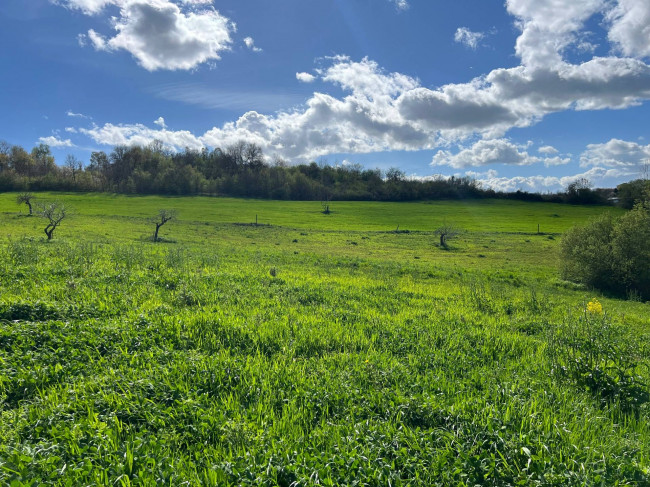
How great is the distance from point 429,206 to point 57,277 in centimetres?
10183

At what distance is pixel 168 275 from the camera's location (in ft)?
36.4

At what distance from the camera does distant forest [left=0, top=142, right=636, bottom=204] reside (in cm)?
10806

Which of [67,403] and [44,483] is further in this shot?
[67,403]

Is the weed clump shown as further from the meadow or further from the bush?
the bush

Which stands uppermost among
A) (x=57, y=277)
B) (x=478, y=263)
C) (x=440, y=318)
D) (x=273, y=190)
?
(x=273, y=190)

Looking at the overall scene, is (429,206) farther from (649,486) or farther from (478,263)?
(649,486)

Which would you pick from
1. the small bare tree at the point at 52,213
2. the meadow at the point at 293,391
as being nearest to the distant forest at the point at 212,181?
the small bare tree at the point at 52,213

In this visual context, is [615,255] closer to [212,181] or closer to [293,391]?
[293,391]

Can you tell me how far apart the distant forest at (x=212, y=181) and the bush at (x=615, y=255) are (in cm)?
9274

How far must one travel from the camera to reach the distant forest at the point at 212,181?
10806 centimetres

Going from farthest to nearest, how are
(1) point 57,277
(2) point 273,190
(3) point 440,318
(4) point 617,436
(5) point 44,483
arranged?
(2) point 273,190, (1) point 57,277, (3) point 440,318, (4) point 617,436, (5) point 44,483

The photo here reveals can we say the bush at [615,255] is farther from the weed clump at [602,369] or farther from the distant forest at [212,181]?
the distant forest at [212,181]

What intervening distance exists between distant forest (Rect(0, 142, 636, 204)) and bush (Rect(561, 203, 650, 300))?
9274cm

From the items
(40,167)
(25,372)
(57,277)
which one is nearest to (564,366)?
(25,372)
